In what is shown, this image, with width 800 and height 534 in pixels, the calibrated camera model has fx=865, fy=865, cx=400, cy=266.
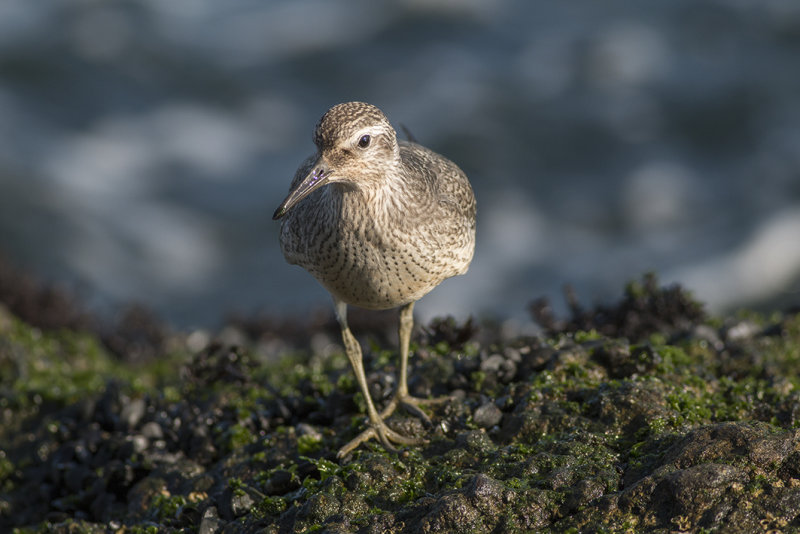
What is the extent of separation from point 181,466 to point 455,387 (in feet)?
5.79

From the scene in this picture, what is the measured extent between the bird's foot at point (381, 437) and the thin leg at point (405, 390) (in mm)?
206

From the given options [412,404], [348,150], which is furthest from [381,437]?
[348,150]

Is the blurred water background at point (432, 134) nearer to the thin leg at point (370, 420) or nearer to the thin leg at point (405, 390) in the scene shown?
the thin leg at point (405, 390)

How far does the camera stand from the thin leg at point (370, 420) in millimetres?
4871

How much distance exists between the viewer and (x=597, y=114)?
15.7 meters

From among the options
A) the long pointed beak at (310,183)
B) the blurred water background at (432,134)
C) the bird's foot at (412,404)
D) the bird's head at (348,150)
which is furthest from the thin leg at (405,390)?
the blurred water background at (432,134)

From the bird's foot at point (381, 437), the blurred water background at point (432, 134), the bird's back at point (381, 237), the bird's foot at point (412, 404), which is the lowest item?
the bird's foot at point (381, 437)

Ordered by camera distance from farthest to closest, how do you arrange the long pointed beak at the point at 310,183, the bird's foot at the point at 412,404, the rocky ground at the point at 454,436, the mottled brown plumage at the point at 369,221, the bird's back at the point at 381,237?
the bird's foot at the point at 412,404, the bird's back at the point at 381,237, the mottled brown plumage at the point at 369,221, the long pointed beak at the point at 310,183, the rocky ground at the point at 454,436

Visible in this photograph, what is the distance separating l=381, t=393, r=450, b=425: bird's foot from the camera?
16.7 ft

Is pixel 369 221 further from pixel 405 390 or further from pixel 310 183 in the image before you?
pixel 405 390

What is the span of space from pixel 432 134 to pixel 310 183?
11.3 meters

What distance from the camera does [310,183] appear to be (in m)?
4.54

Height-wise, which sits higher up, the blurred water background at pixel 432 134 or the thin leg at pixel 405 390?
the blurred water background at pixel 432 134

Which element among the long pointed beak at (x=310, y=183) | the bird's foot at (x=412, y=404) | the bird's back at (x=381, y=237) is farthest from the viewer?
the bird's foot at (x=412, y=404)
